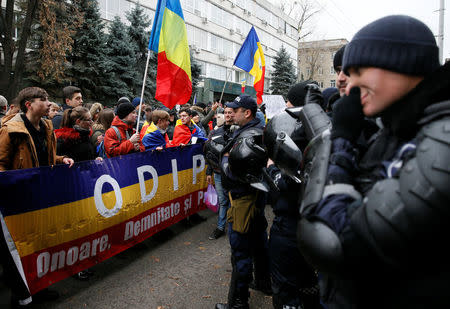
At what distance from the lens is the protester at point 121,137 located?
4629mm

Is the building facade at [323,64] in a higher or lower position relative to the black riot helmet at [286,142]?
higher

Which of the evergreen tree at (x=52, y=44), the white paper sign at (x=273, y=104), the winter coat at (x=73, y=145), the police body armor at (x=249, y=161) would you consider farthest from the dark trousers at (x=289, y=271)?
the evergreen tree at (x=52, y=44)

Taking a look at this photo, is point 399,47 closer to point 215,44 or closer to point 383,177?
point 383,177

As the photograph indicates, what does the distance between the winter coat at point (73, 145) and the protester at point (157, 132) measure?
1268 mm

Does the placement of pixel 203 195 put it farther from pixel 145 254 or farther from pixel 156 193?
pixel 145 254

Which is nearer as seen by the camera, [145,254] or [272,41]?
[145,254]

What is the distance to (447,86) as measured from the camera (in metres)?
0.98

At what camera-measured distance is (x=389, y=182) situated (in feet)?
3.00

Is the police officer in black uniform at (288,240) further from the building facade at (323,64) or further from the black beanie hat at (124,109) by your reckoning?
the building facade at (323,64)

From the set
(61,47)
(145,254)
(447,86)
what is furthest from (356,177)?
(61,47)

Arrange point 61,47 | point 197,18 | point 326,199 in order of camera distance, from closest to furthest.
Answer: point 326,199 → point 61,47 → point 197,18

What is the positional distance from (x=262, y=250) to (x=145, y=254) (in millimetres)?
1993

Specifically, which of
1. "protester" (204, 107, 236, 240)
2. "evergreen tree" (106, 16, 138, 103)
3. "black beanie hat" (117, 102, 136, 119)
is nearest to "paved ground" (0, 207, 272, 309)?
"protester" (204, 107, 236, 240)

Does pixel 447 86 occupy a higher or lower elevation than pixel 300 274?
higher
